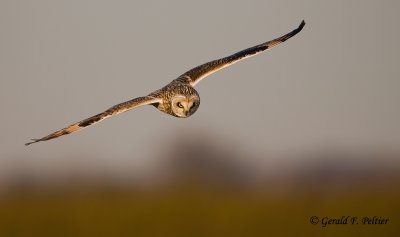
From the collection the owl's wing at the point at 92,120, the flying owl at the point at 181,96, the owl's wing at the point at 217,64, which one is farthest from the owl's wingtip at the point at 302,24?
the owl's wing at the point at 92,120

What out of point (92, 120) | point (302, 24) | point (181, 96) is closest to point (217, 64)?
point (181, 96)

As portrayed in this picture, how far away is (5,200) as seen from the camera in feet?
79.4

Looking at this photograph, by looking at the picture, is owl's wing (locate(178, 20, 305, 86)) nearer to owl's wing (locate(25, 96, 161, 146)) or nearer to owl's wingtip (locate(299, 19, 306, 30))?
owl's wingtip (locate(299, 19, 306, 30))

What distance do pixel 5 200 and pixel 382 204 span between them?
288 inches

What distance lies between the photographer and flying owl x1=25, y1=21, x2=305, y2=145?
16.0 metres

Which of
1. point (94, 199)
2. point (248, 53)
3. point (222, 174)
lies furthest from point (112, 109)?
point (222, 174)

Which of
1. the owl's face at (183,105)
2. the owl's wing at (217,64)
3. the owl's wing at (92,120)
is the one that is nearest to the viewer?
the owl's wing at (92,120)

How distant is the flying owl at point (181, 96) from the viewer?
Result: 16.0 meters

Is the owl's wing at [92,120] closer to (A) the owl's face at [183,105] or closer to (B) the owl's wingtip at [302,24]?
(A) the owl's face at [183,105]

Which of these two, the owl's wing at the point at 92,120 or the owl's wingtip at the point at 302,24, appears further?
the owl's wingtip at the point at 302,24

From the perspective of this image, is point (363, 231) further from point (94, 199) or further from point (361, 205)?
point (94, 199)

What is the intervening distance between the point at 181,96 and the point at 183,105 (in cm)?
13

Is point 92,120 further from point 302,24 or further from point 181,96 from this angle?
point 302,24

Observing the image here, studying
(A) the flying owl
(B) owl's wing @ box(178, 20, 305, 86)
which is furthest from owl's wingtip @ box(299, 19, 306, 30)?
(B) owl's wing @ box(178, 20, 305, 86)
